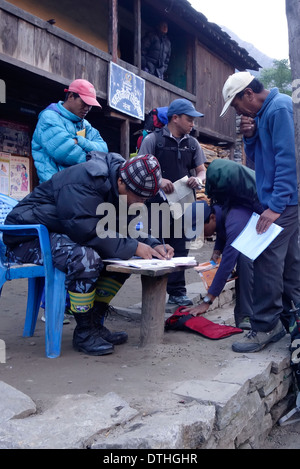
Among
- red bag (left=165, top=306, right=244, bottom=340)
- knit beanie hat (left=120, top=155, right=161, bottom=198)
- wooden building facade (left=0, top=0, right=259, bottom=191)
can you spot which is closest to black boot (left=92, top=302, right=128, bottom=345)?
red bag (left=165, top=306, right=244, bottom=340)

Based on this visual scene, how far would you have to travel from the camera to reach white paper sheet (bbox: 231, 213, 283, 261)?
294 cm

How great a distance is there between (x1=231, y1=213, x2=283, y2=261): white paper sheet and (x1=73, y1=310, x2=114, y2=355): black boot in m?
1.10

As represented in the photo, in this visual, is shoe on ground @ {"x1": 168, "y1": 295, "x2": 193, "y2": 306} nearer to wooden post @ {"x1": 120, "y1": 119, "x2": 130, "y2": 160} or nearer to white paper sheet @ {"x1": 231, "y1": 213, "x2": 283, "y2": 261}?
white paper sheet @ {"x1": 231, "y1": 213, "x2": 283, "y2": 261}

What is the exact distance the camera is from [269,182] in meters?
3.03

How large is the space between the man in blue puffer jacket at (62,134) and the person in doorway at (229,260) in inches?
47.6

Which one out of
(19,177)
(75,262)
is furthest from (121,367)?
→ (19,177)

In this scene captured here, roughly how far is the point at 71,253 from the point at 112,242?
28 centimetres

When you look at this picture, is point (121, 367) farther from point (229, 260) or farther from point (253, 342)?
point (229, 260)

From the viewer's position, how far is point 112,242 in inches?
116

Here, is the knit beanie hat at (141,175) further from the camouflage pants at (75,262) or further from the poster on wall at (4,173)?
the poster on wall at (4,173)

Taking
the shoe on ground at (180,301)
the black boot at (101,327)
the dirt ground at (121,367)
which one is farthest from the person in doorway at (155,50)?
the black boot at (101,327)

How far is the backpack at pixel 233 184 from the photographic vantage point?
11.1ft

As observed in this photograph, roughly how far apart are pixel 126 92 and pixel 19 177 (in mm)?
2425
